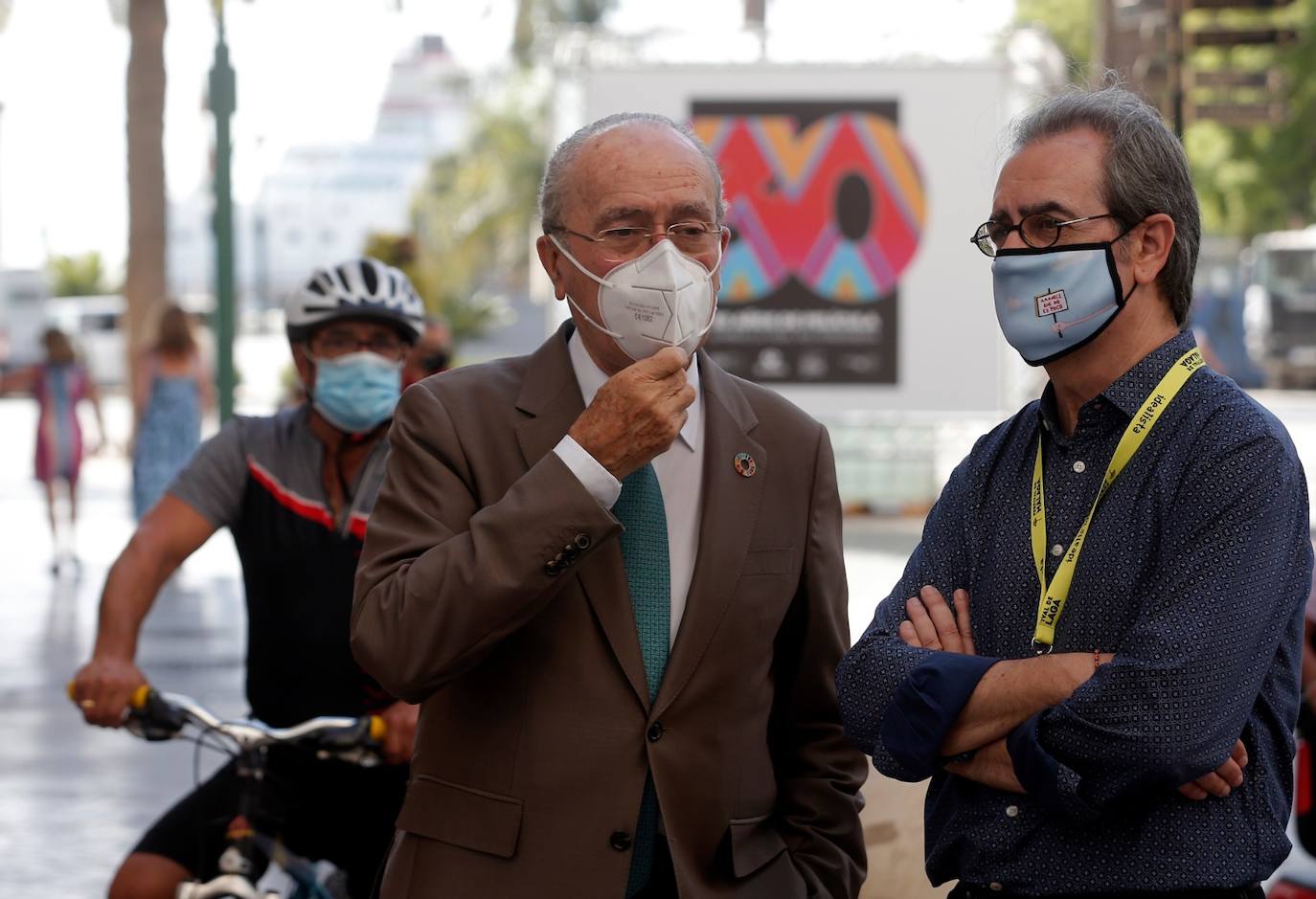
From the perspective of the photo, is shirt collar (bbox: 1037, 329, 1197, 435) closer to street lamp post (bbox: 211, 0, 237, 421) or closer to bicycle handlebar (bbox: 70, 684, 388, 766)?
bicycle handlebar (bbox: 70, 684, 388, 766)

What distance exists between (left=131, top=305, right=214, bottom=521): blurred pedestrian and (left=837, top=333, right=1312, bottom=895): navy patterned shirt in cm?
1222

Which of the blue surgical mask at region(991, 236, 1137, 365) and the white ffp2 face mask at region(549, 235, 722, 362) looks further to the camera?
the white ffp2 face mask at region(549, 235, 722, 362)

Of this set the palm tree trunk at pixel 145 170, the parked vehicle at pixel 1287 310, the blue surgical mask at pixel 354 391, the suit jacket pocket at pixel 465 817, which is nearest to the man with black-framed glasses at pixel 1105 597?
the suit jacket pocket at pixel 465 817

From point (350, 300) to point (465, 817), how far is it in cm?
181

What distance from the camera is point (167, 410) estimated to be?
14.7 metres

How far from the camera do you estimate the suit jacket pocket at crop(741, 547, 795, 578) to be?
300cm

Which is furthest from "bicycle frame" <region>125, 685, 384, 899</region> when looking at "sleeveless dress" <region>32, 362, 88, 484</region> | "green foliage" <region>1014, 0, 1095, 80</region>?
"green foliage" <region>1014, 0, 1095, 80</region>

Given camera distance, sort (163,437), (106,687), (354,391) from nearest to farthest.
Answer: (106,687) → (354,391) → (163,437)

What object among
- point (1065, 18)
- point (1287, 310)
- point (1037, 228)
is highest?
point (1065, 18)

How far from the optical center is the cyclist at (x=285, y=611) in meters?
4.11

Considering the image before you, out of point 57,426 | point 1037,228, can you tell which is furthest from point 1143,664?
point 57,426

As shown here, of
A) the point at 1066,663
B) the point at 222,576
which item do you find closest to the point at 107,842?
the point at 1066,663

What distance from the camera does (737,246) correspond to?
15.2m

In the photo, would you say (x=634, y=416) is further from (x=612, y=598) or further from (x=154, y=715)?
(x=154, y=715)
